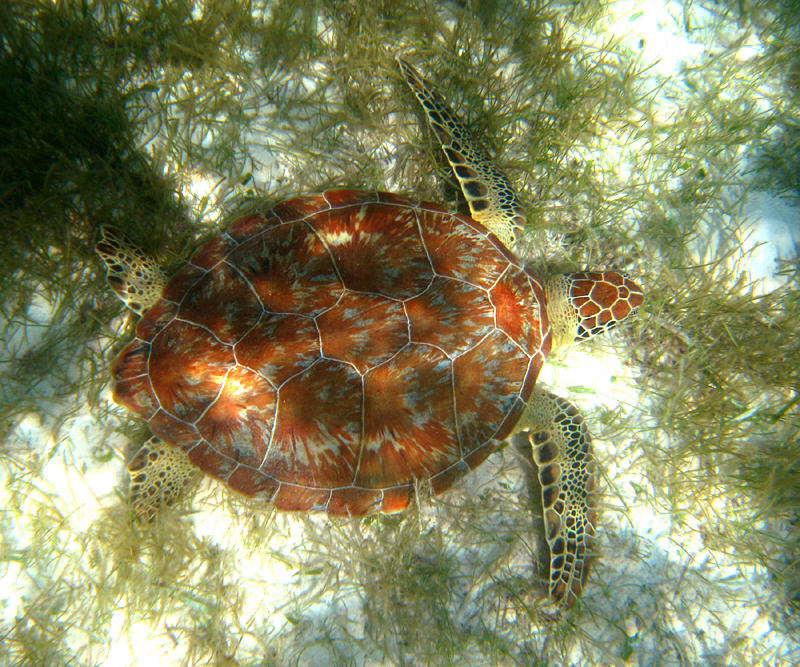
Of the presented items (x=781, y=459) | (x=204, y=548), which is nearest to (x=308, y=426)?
(x=204, y=548)

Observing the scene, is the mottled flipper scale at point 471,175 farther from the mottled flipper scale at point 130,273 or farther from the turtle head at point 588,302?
the mottled flipper scale at point 130,273

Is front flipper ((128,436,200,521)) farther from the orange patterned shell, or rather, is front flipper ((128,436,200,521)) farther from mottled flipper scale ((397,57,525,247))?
mottled flipper scale ((397,57,525,247))

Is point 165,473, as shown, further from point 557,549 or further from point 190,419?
point 557,549

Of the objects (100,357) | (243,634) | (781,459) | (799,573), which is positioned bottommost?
(799,573)

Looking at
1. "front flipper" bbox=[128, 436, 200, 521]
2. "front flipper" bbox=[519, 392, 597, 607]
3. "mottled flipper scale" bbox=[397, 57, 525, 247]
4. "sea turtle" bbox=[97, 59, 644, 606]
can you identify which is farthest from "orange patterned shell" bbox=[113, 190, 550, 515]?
"mottled flipper scale" bbox=[397, 57, 525, 247]

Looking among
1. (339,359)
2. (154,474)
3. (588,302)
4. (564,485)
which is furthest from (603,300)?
(154,474)

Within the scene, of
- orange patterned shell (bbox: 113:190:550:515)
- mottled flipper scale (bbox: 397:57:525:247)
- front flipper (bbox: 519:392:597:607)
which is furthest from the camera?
mottled flipper scale (bbox: 397:57:525:247)

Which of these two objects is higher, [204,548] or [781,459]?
[204,548]
